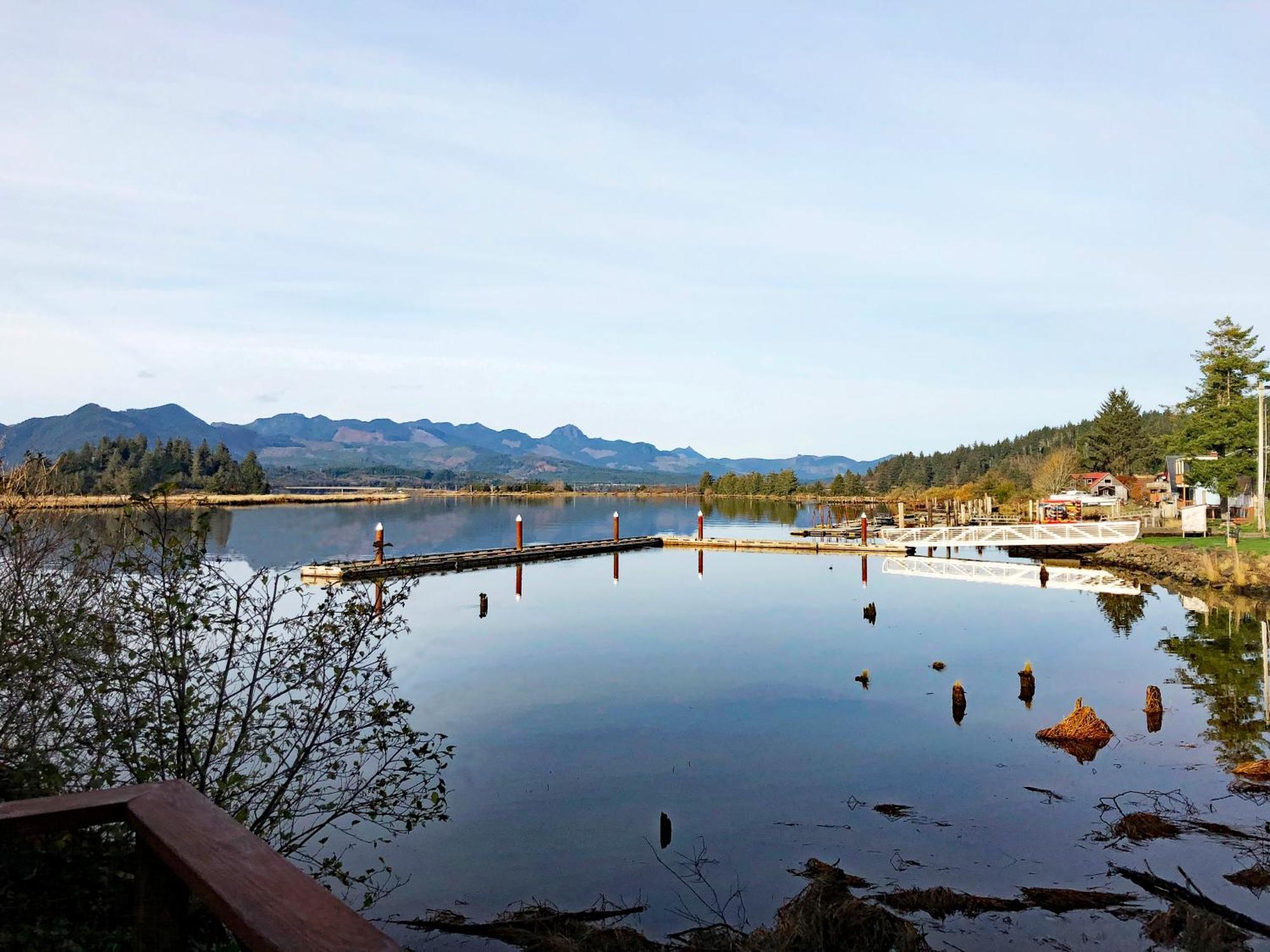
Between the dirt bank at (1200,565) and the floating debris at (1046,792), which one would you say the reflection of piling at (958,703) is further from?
the dirt bank at (1200,565)

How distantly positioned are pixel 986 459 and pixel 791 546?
96.6 meters

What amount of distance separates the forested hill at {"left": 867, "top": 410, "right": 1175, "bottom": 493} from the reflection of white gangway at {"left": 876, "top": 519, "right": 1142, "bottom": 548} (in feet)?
189

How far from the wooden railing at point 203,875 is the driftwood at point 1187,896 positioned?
963cm

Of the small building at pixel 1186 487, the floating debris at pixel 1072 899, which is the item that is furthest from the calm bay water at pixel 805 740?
→ the small building at pixel 1186 487

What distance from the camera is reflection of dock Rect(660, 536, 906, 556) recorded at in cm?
5147

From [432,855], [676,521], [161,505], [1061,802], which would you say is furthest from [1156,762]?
[676,521]

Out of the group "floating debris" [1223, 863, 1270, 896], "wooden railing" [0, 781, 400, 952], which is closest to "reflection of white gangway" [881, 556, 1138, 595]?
"floating debris" [1223, 863, 1270, 896]

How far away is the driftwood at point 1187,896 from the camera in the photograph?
342 inches

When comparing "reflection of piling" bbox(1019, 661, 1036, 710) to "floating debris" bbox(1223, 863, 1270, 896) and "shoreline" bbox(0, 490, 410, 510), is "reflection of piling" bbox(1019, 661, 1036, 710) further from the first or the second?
"shoreline" bbox(0, 490, 410, 510)

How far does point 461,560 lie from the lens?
42.1 metres

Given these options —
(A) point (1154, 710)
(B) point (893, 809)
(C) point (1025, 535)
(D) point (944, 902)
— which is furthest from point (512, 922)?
(C) point (1025, 535)

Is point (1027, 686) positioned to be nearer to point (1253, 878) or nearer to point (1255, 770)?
point (1255, 770)

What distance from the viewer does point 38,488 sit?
9945 mm

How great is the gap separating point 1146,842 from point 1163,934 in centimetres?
279
